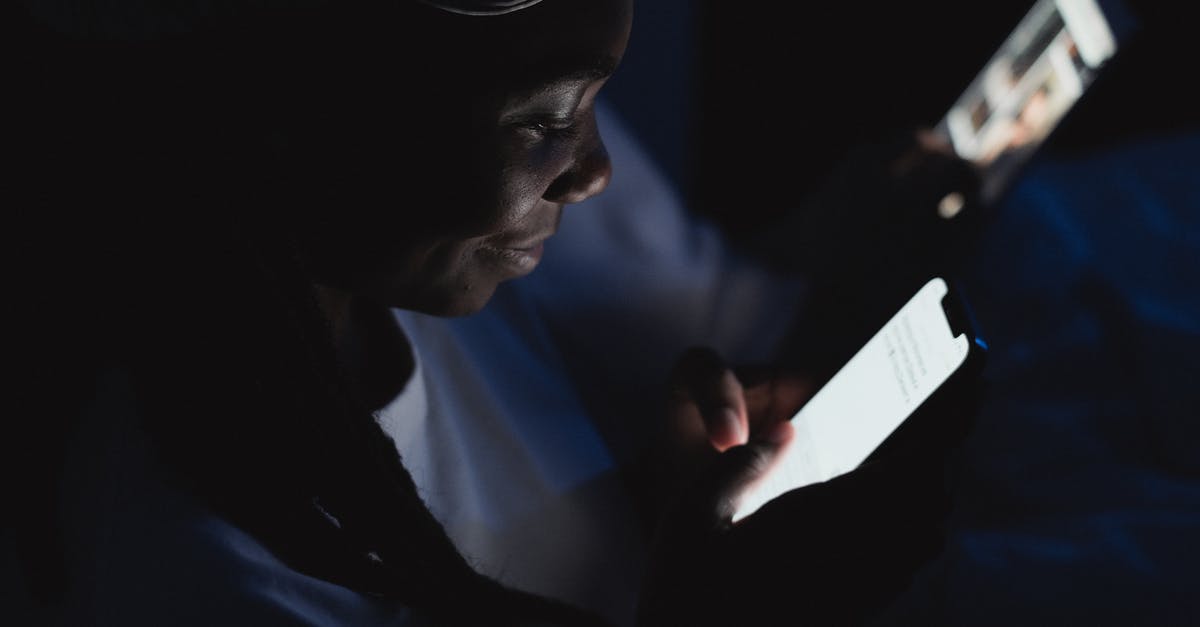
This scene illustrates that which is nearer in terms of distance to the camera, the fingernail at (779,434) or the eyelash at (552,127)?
the eyelash at (552,127)

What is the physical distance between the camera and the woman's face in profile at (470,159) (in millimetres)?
528

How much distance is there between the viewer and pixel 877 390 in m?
0.81

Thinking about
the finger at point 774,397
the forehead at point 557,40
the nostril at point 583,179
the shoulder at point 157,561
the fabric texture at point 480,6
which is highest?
the fabric texture at point 480,6

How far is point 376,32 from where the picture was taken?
506 mm

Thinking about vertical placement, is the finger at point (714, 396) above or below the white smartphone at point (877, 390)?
below

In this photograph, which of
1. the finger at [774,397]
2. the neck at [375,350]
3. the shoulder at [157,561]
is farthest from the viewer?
the finger at [774,397]

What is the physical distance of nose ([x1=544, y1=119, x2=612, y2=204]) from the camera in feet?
2.14

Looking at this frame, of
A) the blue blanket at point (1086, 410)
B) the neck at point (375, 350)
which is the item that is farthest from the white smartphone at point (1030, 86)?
the neck at point (375, 350)

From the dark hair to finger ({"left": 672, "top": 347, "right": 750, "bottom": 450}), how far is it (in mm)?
290

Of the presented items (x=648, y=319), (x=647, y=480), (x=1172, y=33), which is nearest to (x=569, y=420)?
(x=647, y=480)

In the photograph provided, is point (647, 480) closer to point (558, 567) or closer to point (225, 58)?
point (558, 567)

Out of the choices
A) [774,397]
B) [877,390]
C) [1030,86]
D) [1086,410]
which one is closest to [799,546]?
[877,390]

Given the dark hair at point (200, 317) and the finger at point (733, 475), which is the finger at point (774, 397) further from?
the dark hair at point (200, 317)

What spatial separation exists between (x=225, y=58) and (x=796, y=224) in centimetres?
95
